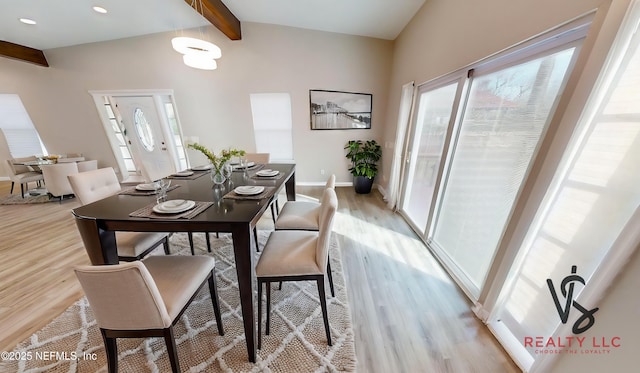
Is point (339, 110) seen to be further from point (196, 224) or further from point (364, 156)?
point (196, 224)

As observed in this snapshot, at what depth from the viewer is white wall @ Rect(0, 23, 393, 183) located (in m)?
3.79

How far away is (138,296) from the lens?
2.77 ft

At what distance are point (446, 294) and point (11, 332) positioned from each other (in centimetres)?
318

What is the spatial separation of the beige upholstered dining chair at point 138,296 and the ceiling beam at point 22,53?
19.1 ft

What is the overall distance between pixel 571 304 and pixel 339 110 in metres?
3.86

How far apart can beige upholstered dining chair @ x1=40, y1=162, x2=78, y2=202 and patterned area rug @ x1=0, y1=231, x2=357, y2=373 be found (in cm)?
326

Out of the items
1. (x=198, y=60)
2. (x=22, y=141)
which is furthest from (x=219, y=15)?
(x=22, y=141)

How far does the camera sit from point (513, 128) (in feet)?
4.62

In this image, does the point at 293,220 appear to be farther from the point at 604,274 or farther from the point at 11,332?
the point at 11,332

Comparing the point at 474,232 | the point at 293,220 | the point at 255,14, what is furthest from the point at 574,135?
the point at 255,14

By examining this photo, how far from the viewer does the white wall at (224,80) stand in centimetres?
379

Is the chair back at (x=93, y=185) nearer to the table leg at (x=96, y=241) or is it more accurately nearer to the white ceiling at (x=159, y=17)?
the table leg at (x=96, y=241)

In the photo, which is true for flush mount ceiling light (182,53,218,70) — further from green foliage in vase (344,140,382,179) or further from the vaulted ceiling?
green foliage in vase (344,140,382,179)

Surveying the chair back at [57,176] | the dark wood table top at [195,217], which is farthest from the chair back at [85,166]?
the dark wood table top at [195,217]
